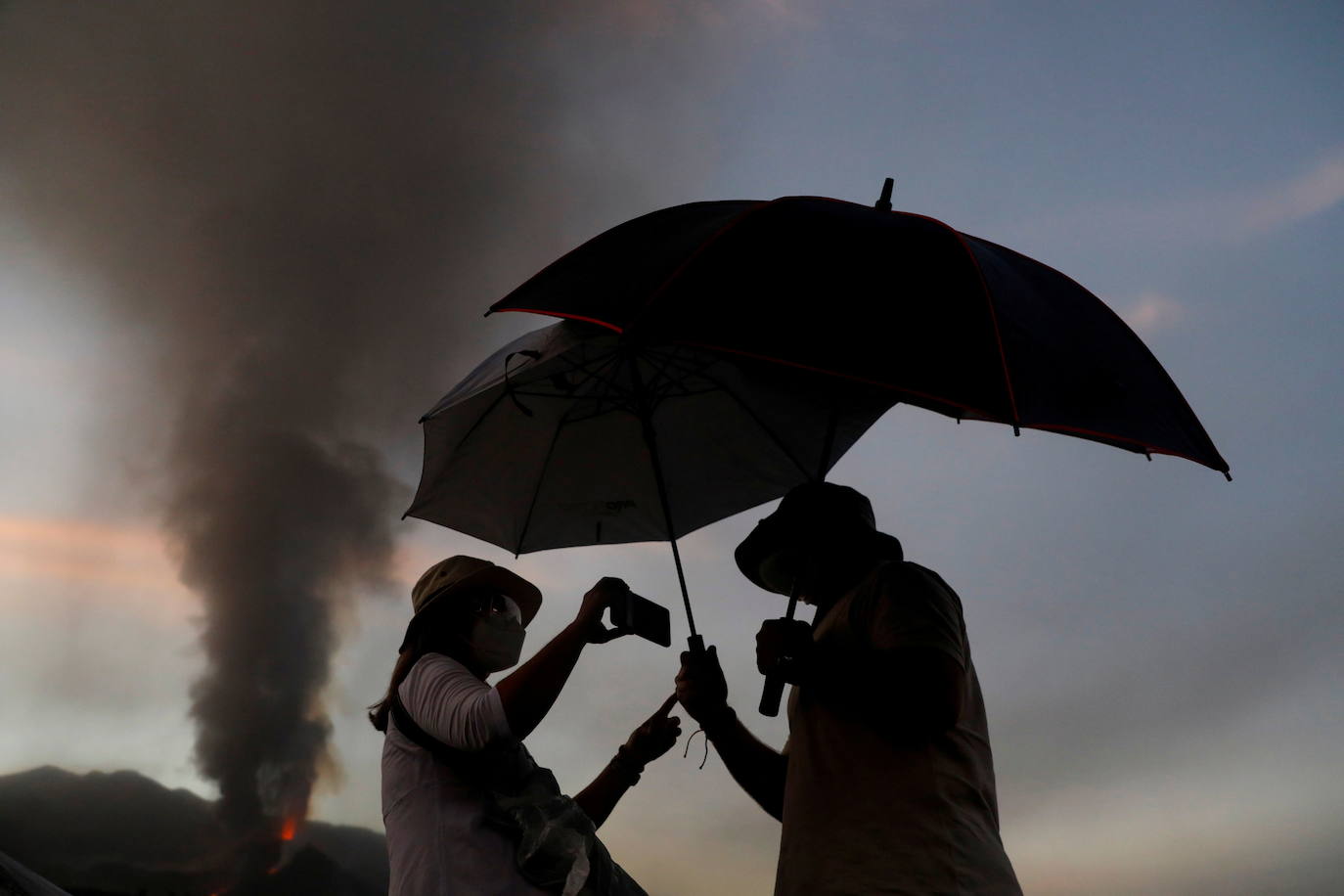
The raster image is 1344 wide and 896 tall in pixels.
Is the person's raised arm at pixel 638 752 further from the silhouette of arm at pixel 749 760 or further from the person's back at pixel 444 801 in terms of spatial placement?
the person's back at pixel 444 801

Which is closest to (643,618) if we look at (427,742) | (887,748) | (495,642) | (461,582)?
(495,642)

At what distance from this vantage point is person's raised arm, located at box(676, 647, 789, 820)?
3.02 metres

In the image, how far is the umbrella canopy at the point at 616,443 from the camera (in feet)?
12.6

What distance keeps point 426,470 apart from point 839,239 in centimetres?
223

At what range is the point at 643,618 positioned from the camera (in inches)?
116

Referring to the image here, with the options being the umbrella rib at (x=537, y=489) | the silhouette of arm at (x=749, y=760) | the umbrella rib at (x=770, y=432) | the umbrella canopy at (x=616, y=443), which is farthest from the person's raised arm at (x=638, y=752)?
the umbrella rib at (x=770, y=432)

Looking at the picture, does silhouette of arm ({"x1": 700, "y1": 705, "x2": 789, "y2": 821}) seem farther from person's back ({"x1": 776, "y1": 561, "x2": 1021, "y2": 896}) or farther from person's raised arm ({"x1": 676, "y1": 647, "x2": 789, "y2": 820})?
person's back ({"x1": 776, "y1": 561, "x2": 1021, "y2": 896})

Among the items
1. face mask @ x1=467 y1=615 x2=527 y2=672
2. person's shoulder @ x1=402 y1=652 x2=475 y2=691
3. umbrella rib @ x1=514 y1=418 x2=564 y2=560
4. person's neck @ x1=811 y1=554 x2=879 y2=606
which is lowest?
person's shoulder @ x1=402 y1=652 x2=475 y2=691

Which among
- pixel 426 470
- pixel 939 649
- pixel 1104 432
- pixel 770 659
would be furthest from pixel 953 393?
pixel 426 470

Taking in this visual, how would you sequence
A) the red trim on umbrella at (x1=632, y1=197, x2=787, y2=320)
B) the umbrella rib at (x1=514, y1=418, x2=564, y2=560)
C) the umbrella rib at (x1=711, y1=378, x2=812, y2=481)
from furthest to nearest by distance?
the umbrella rib at (x1=711, y1=378, x2=812, y2=481)
the umbrella rib at (x1=514, y1=418, x2=564, y2=560)
the red trim on umbrella at (x1=632, y1=197, x2=787, y2=320)

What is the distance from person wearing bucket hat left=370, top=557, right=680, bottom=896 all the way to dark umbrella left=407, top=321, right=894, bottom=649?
100 cm

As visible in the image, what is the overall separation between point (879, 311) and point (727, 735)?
5.63 feet

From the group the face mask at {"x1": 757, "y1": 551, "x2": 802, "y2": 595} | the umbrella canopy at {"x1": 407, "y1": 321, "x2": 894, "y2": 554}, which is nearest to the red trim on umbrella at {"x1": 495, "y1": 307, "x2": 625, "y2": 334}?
the umbrella canopy at {"x1": 407, "y1": 321, "x2": 894, "y2": 554}

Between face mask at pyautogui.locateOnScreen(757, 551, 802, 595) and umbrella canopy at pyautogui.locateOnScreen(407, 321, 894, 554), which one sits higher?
umbrella canopy at pyautogui.locateOnScreen(407, 321, 894, 554)
